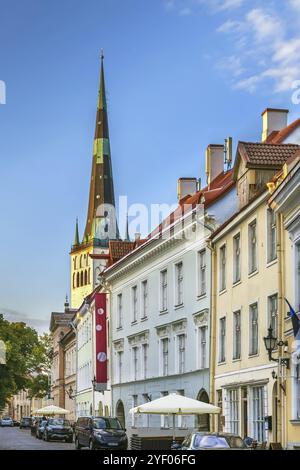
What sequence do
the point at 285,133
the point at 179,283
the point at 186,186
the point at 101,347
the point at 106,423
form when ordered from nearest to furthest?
the point at 285,133
the point at 106,423
the point at 179,283
the point at 186,186
the point at 101,347

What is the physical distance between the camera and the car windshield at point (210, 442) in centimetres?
2466

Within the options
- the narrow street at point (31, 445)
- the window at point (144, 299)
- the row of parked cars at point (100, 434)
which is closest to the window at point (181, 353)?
the row of parked cars at point (100, 434)

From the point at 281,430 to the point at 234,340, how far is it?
6696 millimetres

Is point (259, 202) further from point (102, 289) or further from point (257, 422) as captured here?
point (102, 289)

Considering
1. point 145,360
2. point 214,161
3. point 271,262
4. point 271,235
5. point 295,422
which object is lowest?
point 295,422

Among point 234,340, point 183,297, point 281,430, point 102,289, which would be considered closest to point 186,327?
point 183,297

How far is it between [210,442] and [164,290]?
23966 mm

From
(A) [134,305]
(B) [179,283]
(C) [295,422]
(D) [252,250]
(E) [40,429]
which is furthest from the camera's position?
(E) [40,429]

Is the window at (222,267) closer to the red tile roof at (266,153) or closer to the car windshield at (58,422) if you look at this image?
the red tile roof at (266,153)

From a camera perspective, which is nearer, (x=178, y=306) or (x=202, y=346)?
(x=202, y=346)

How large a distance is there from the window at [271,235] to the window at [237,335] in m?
4.32

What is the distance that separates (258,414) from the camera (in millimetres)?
33438

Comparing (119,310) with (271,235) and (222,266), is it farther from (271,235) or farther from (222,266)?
(271,235)

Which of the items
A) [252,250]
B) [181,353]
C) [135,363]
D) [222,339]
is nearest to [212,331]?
[222,339]
